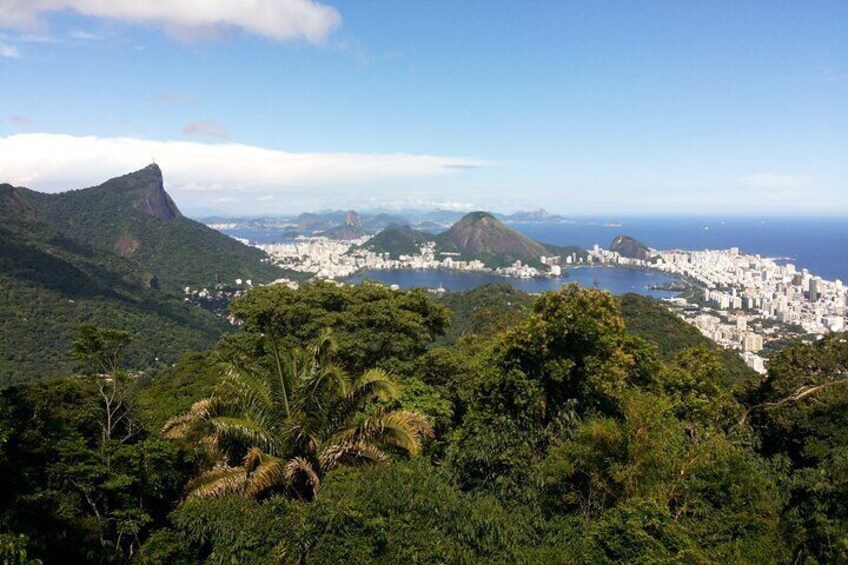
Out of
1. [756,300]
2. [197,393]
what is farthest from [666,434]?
[756,300]

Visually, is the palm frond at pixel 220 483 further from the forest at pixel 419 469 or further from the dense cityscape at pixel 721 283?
the dense cityscape at pixel 721 283

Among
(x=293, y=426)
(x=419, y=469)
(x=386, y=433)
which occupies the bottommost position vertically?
(x=419, y=469)

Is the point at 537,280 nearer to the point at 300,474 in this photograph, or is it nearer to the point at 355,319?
the point at 355,319

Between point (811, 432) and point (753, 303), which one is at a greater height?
point (811, 432)

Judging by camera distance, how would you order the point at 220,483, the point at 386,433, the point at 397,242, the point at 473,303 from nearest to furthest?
the point at 220,483 < the point at 386,433 < the point at 473,303 < the point at 397,242

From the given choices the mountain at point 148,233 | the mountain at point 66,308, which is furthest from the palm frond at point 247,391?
the mountain at point 148,233

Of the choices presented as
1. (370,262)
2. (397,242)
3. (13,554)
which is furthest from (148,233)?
(13,554)
